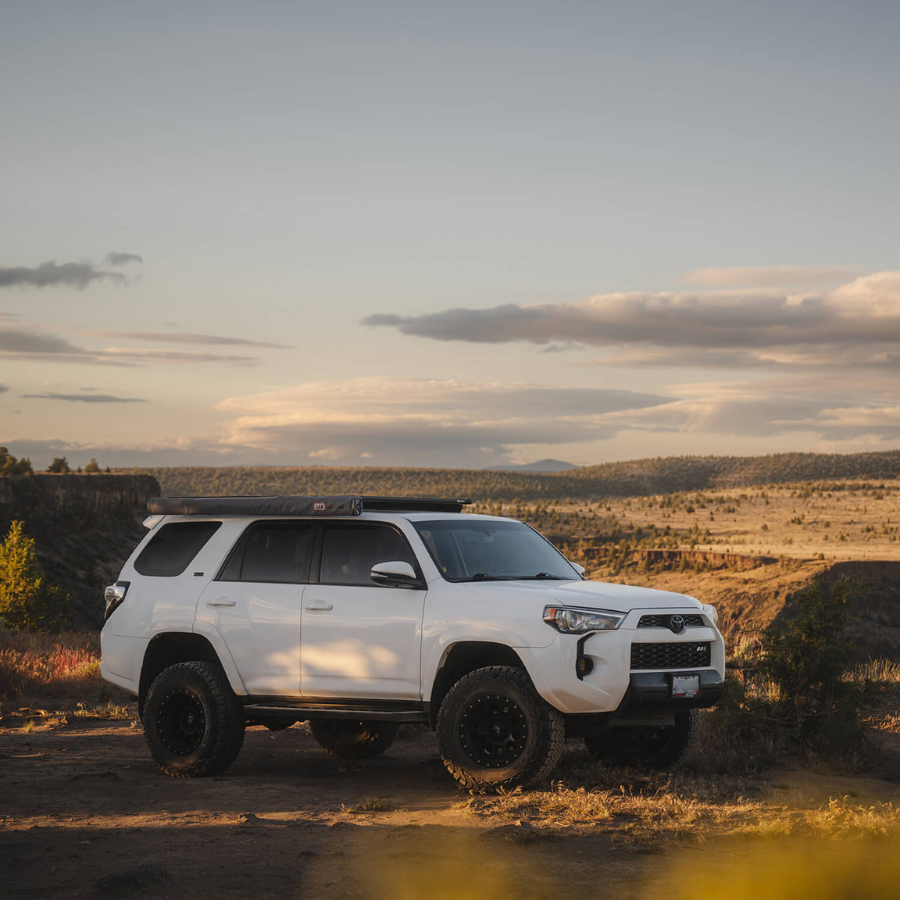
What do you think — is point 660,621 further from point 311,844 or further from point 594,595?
point 311,844

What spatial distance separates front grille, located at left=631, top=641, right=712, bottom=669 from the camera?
27.7 feet

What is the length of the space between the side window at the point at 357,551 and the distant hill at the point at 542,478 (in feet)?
285

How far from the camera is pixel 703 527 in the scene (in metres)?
63.6

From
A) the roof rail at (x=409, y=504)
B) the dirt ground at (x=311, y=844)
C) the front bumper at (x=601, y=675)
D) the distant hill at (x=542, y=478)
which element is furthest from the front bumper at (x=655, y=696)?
the distant hill at (x=542, y=478)

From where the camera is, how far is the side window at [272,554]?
963 centimetres

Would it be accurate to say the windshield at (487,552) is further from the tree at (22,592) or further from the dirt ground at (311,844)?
the tree at (22,592)

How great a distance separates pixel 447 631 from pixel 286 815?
5.77 ft

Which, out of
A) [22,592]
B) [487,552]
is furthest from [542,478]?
[487,552]

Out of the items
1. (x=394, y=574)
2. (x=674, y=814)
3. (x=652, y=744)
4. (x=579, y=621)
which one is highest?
(x=394, y=574)

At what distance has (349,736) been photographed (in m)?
11.2

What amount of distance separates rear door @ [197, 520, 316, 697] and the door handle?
105 millimetres

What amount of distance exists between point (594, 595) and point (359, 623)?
6.22ft

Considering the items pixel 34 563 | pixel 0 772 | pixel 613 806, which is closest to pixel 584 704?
pixel 613 806

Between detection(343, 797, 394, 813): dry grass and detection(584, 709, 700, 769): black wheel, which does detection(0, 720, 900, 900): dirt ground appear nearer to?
detection(343, 797, 394, 813): dry grass
